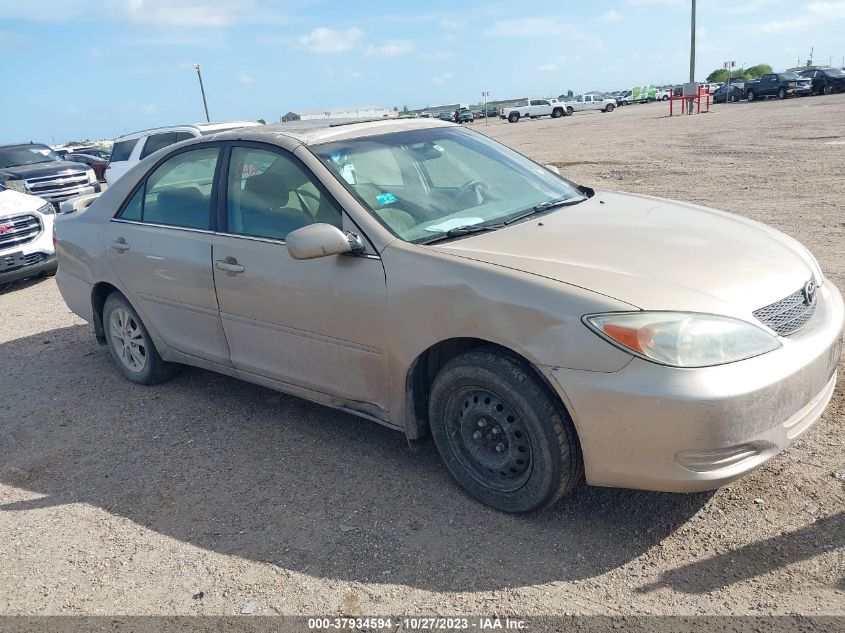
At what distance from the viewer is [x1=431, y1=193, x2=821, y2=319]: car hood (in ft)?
9.50

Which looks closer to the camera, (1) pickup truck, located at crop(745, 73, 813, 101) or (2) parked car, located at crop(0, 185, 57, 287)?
(2) parked car, located at crop(0, 185, 57, 287)

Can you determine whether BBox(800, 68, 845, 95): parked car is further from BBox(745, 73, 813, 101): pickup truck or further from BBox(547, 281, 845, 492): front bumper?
BBox(547, 281, 845, 492): front bumper

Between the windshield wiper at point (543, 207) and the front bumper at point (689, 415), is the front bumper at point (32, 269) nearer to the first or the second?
the windshield wiper at point (543, 207)

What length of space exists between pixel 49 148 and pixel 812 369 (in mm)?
18245

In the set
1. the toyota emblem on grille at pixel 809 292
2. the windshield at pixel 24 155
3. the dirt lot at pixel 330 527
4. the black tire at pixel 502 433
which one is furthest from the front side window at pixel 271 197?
the windshield at pixel 24 155

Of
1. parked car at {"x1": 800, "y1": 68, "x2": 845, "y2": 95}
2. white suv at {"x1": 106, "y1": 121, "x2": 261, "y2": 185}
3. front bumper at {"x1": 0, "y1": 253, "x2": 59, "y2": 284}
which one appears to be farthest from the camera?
parked car at {"x1": 800, "y1": 68, "x2": 845, "y2": 95}

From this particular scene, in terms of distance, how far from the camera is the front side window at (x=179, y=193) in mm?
4434

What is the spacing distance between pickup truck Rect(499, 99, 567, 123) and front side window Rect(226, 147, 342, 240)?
56.3 m

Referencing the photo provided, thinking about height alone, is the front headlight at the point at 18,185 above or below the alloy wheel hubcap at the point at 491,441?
above

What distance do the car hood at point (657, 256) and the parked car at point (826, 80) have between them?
46707 mm

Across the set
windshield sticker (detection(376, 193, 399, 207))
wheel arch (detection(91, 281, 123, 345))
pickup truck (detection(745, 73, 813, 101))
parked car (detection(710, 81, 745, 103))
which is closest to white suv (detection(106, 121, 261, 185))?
wheel arch (detection(91, 281, 123, 345))

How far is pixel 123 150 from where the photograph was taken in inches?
544

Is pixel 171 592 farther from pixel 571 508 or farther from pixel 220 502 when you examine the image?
pixel 571 508

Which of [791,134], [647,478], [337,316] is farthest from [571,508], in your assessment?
[791,134]
